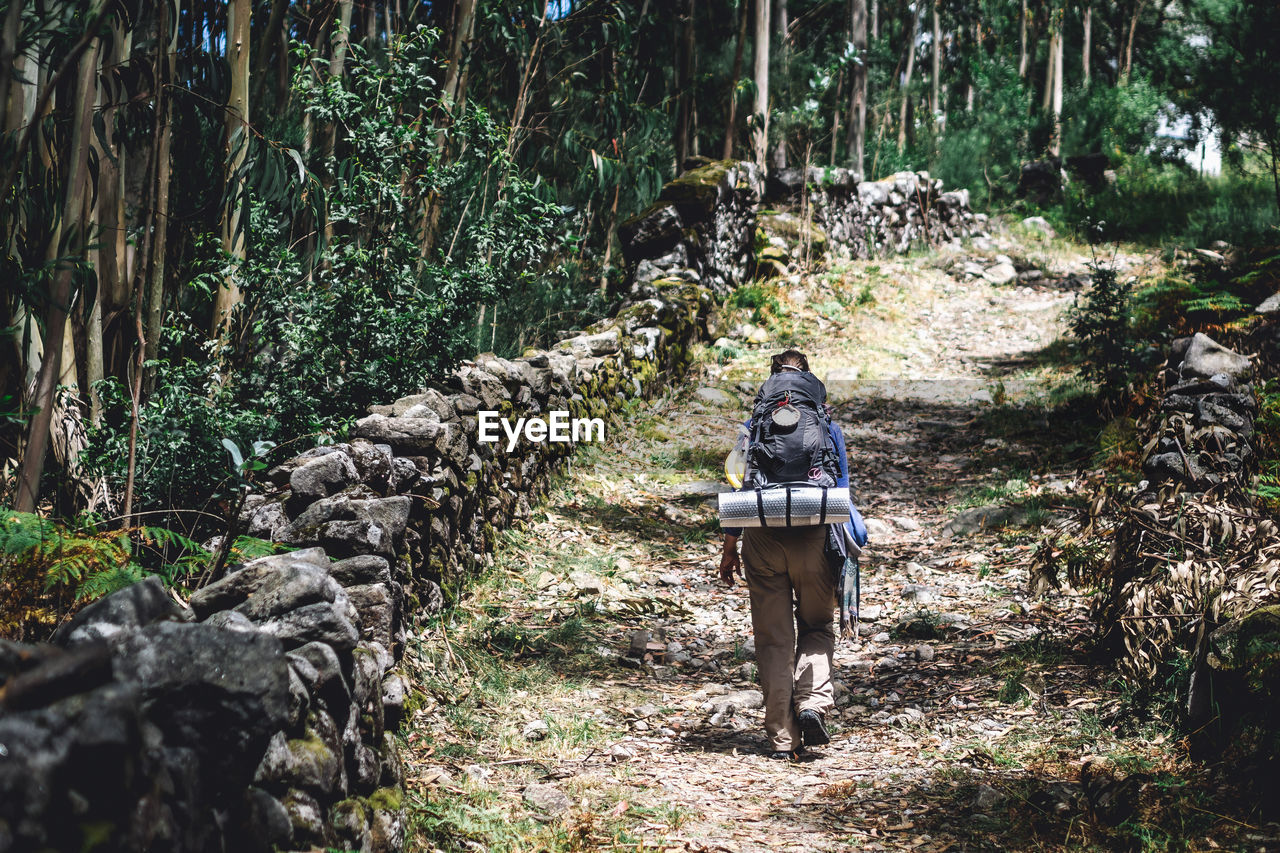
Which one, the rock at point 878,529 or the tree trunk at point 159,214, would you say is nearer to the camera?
the tree trunk at point 159,214

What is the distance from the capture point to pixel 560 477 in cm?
801

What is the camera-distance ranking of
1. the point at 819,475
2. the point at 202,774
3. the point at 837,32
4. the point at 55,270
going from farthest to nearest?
the point at 837,32
the point at 819,475
the point at 55,270
the point at 202,774

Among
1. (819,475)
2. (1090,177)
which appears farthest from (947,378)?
(1090,177)

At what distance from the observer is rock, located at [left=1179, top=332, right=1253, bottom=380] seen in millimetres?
7027

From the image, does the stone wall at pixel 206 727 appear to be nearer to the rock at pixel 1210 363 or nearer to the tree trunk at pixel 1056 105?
the rock at pixel 1210 363

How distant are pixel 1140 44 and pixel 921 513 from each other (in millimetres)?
40327

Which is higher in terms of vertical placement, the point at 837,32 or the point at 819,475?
the point at 837,32

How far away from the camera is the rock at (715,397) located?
10828 millimetres

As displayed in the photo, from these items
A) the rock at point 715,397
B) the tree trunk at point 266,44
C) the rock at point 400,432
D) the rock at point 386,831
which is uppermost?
the tree trunk at point 266,44

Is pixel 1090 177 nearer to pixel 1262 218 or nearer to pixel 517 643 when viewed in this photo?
pixel 1262 218

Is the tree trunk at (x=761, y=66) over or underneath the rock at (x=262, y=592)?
over

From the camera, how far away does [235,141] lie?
6.02 meters

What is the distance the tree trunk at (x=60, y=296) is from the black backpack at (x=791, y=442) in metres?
2.93

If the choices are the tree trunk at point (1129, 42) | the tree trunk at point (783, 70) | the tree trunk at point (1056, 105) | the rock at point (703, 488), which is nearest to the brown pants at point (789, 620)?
the rock at point (703, 488)
